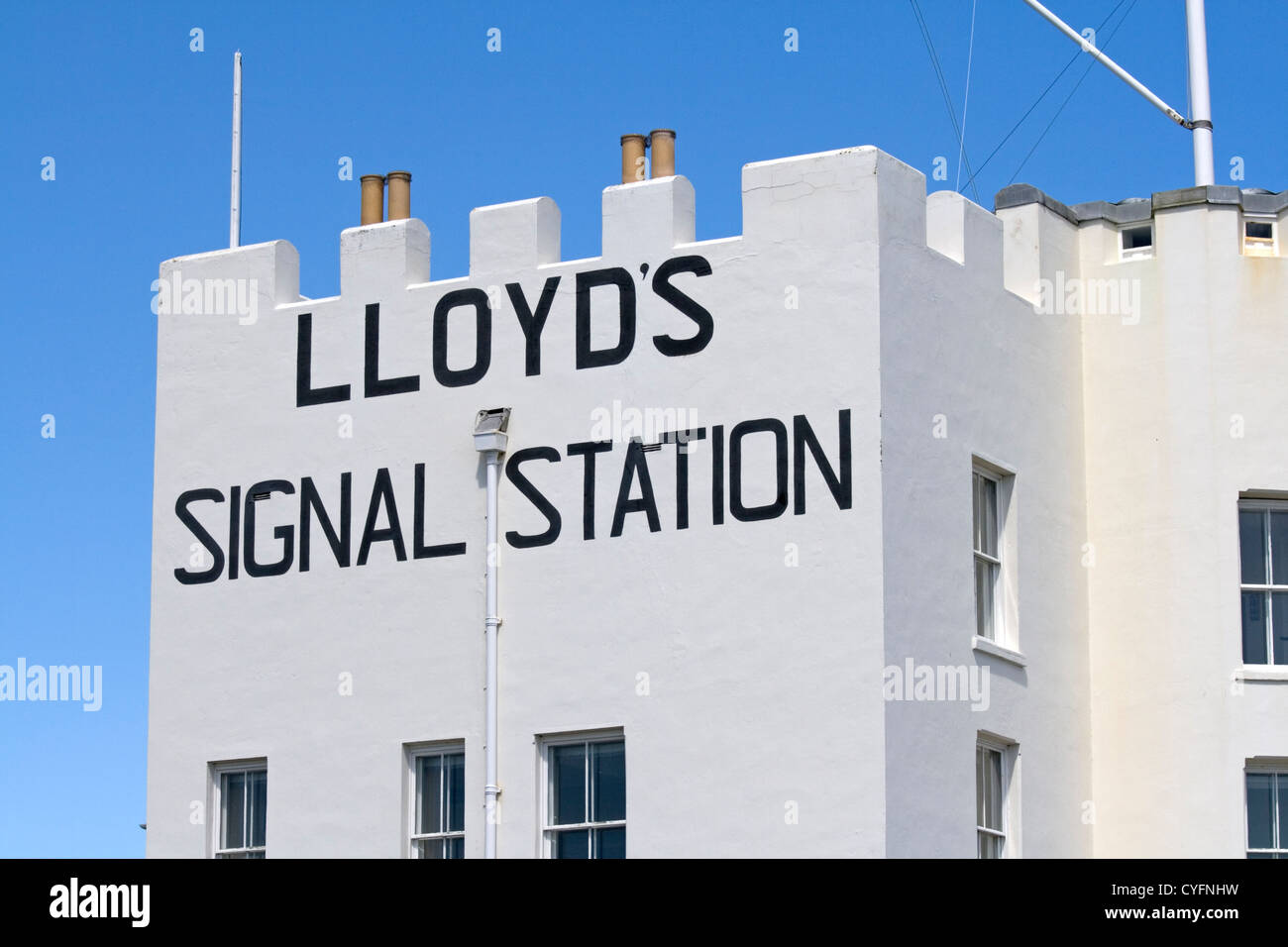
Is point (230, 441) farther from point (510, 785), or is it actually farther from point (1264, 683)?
point (1264, 683)

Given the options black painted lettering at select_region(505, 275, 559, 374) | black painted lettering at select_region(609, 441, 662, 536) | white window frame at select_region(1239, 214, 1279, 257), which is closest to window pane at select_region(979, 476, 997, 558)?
black painted lettering at select_region(609, 441, 662, 536)

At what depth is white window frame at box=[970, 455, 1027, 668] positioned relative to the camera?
26.8 m

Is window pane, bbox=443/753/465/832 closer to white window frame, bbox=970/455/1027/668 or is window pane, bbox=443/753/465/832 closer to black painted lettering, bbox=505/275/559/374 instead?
black painted lettering, bbox=505/275/559/374

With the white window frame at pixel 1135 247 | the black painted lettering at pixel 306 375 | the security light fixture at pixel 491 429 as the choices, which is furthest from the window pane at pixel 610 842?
the white window frame at pixel 1135 247

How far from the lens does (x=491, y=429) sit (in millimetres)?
27156

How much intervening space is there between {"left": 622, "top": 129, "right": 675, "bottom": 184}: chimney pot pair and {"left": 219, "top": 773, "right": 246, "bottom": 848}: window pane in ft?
26.9

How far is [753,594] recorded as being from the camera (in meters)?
25.6

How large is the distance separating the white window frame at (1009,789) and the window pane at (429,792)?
19.4ft

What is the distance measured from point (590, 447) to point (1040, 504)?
17.0ft

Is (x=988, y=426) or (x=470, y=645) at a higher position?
(x=988, y=426)
